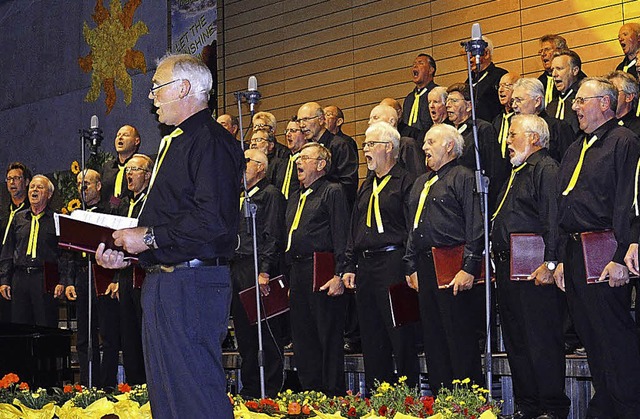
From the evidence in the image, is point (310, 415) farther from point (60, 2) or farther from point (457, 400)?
point (60, 2)

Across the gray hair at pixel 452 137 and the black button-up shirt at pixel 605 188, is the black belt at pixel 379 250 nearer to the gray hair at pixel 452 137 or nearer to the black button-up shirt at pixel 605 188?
the gray hair at pixel 452 137

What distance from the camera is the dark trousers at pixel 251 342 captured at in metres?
7.30

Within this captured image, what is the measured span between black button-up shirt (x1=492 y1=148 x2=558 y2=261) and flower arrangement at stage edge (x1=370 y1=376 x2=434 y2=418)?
52.6 inches

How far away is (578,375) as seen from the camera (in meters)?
5.77

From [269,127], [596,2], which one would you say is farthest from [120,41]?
[596,2]

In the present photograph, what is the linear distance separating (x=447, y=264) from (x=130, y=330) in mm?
3207

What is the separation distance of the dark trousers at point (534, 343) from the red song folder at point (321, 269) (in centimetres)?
143

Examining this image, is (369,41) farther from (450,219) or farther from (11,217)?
(450,219)

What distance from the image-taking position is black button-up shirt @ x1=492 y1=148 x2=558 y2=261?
5676mm

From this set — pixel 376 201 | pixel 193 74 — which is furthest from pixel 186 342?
pixel 376 201

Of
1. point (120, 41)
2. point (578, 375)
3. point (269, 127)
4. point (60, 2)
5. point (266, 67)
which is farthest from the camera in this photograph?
point (60, 2)

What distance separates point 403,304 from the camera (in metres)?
6.26

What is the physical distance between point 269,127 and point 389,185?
7.07 ft

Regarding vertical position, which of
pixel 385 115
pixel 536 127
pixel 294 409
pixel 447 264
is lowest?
pixel 294 409
